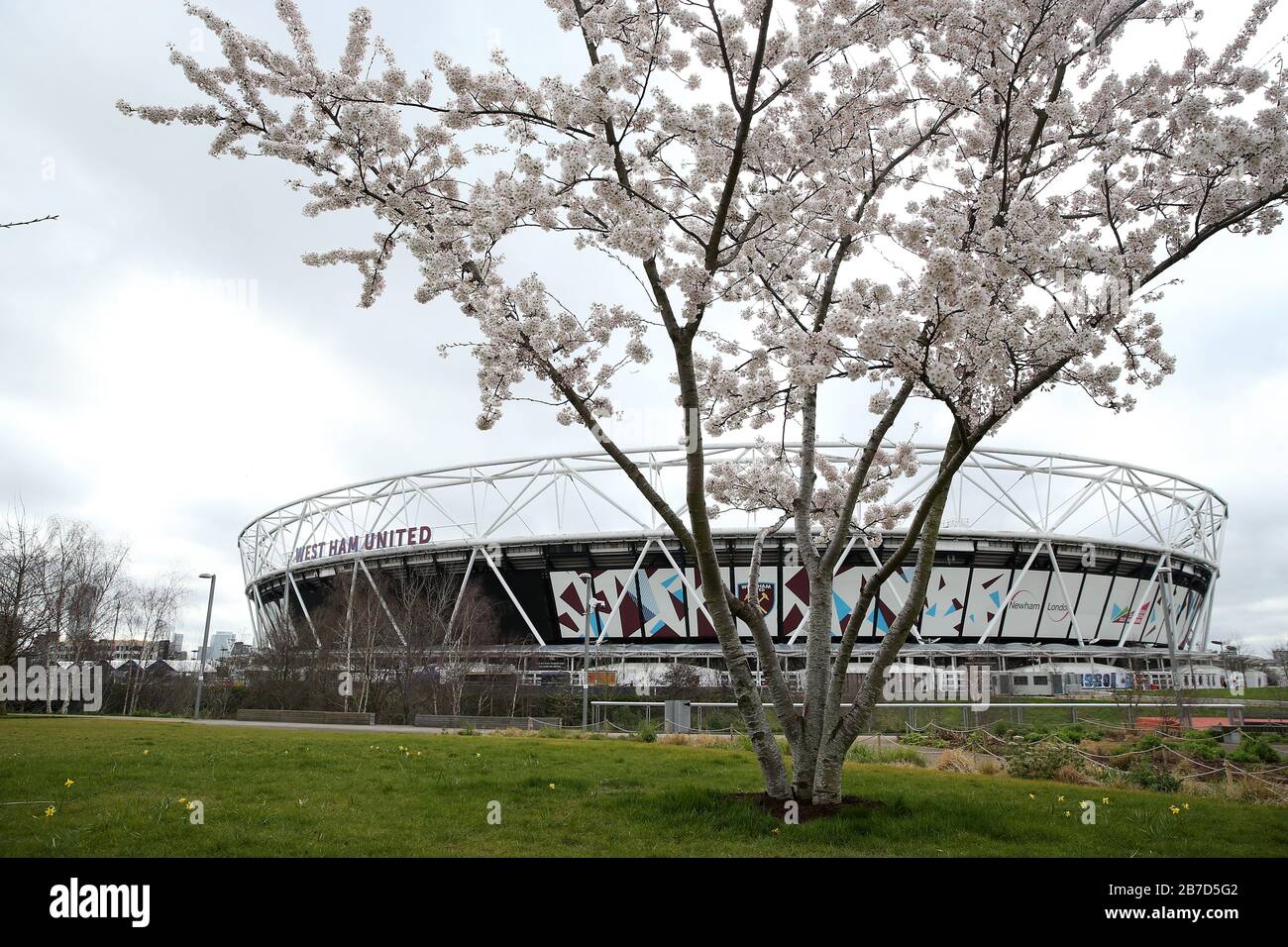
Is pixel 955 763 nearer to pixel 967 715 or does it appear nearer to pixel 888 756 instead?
pixel 888 756

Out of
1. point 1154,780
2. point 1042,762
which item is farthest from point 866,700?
point 1042,762

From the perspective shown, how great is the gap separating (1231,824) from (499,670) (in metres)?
34.0

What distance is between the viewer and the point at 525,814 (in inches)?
363

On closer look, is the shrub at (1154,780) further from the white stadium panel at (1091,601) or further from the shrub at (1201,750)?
the white stadium panel at (1091,601)

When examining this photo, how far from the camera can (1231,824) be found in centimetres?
995

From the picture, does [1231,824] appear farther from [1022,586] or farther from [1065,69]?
[1022,586]

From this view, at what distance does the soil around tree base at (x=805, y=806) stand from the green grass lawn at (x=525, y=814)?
0.63 feet

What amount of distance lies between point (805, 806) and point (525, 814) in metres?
3.17

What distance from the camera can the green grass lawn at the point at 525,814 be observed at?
7.55 metres

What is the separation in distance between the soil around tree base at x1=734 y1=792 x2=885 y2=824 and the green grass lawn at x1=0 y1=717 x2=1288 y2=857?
191 mm

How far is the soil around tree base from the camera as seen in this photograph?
9.34 m

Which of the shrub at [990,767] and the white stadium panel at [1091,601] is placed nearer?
the shrub at [990,767]

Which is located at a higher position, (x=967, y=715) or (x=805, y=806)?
(x=805, y=806)

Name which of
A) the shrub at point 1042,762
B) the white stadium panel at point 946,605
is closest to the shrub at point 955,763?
the shrub at point 1042,762
